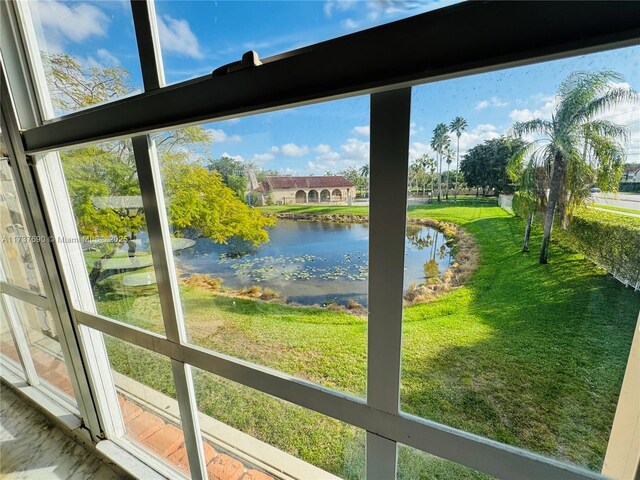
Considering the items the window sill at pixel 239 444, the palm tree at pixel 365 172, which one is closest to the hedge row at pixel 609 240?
the palm tree at pixel 365 172

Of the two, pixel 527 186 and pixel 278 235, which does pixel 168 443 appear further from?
pixel 527 186

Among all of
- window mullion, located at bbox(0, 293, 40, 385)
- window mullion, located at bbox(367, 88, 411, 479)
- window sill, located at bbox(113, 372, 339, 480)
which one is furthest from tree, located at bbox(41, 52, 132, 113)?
window mullion, located at bbox(0, 293, 40, 385)

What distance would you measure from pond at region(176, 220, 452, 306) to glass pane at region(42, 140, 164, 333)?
0.27 metres

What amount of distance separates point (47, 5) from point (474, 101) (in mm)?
1617

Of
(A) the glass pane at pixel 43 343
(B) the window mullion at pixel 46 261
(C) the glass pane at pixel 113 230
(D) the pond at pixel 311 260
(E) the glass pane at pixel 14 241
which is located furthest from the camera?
(A) the glass pane at pixel 43 343

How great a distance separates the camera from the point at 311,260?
788 mm

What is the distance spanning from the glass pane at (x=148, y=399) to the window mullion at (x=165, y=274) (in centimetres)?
11

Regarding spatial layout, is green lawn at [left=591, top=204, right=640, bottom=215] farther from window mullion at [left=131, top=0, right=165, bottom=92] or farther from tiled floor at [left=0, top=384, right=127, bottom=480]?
tiled floor at [left=0, top=384, right=127, bottom=480]

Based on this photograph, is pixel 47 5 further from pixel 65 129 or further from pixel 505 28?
pixel 505 28

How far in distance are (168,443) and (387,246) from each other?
1.50m

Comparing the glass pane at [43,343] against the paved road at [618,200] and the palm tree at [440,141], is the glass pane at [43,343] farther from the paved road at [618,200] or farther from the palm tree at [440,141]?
the paved road at [618,200]

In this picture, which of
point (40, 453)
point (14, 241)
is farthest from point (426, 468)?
point (14, 241)

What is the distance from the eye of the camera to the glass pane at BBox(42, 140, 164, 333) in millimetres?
1047

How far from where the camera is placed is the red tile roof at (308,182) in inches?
27.4
